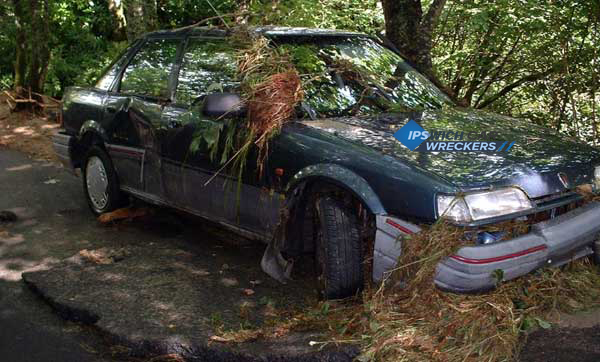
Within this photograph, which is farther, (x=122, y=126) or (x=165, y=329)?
(x=122, y=126)

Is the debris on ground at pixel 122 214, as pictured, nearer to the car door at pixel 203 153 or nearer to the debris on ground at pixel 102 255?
the debris on ground at pixel 102 255

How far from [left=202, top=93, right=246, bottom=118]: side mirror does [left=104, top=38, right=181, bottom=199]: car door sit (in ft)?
3.38

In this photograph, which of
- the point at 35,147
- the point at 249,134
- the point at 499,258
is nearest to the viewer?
the point at 499,258

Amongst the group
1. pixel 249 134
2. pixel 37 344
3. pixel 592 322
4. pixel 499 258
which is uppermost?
pixel 249 134

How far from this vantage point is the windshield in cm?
502

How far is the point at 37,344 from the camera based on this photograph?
425 cm

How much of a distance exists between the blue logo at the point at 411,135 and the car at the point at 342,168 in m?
0.06

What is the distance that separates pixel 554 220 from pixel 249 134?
6.67 feet

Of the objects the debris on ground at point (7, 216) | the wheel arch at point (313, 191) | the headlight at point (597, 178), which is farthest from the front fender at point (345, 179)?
the debris on ground at point (7, 216)

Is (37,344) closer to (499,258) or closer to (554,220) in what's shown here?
(499,258)

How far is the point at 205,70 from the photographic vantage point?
5.58 metres

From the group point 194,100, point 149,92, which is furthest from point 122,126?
point 194,100

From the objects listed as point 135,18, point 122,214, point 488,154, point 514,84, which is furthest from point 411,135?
point 135,18

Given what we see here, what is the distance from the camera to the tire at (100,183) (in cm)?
648
